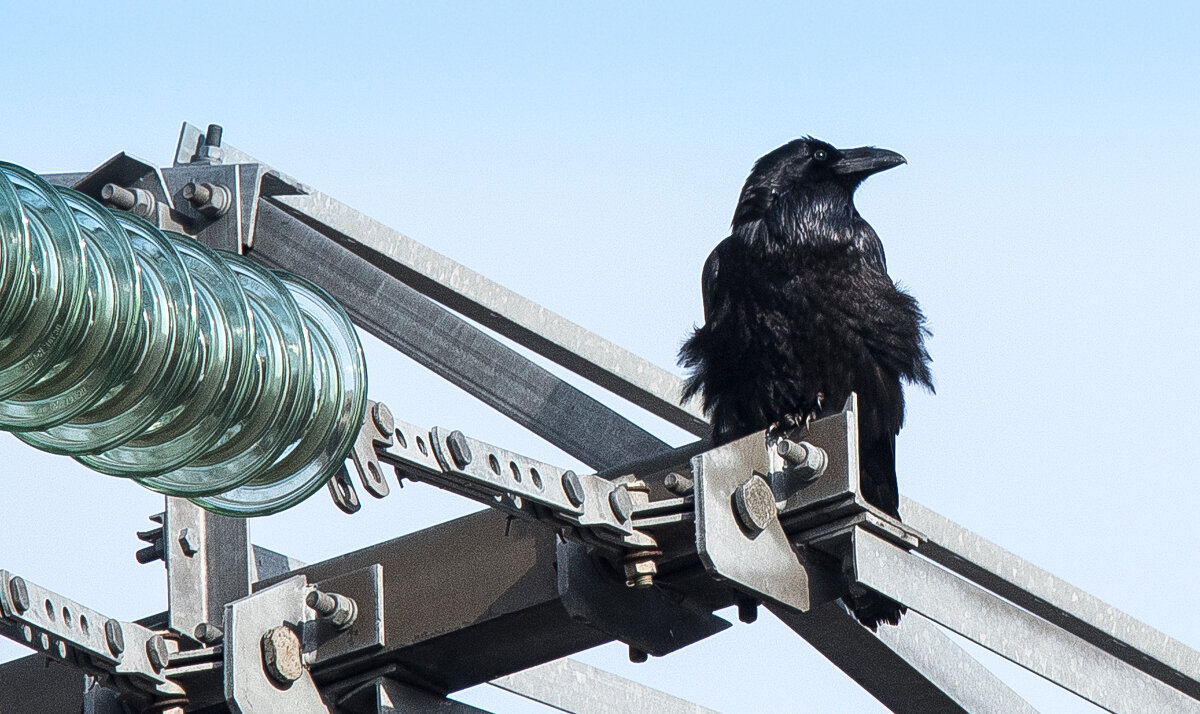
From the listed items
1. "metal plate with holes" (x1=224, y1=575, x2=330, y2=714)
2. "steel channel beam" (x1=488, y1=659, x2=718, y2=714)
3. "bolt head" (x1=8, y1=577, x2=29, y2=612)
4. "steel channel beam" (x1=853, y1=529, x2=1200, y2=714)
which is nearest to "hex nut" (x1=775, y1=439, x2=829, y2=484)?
Answer: "steel channel beam" (x1=853, y1=529, x2=1200, y2=714)

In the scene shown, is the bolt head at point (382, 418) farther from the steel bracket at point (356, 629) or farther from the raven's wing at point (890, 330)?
the raven's wing at point (890, 330)

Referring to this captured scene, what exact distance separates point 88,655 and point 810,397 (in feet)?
9.55

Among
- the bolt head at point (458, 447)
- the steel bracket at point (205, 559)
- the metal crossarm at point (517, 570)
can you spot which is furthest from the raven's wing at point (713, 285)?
the bolt head at point (458, 447)

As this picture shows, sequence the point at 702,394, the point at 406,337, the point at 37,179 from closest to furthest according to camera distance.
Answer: the point at 37,179, the point at 406,337, the point at 702,394

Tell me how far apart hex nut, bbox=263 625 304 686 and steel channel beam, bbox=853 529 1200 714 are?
1.10 m

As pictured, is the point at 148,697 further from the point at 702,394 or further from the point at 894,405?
the point at 894,405

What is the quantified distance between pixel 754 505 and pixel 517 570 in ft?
1.61

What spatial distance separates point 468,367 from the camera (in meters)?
4.79

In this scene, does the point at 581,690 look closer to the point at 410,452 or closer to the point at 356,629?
the point at 356,629

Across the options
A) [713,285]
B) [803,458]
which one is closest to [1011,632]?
[803,458]

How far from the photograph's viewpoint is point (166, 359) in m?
3.27

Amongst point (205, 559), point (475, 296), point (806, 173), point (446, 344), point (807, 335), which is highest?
point (806, 173)

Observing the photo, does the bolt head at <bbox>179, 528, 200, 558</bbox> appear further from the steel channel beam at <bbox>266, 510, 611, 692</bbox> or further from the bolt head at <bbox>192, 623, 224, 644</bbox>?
the steel channel beam at <bbox>266, 510, 611, 692</bbox>

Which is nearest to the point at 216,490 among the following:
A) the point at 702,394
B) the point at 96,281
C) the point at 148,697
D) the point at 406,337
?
the point at 96,281
